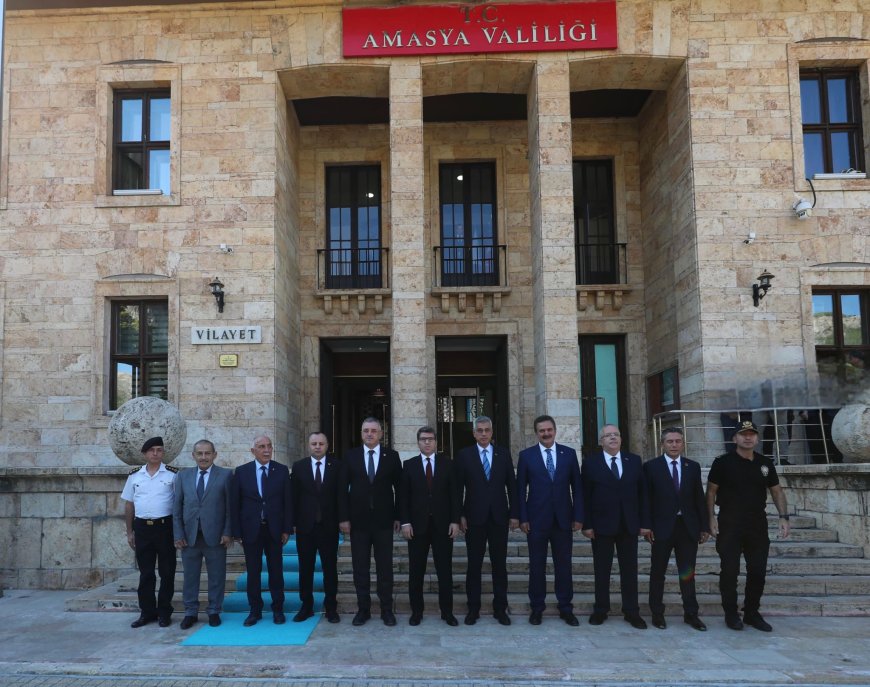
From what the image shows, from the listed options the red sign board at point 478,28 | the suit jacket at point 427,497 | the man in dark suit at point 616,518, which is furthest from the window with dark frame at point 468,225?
the man in dark suit at point 616,518

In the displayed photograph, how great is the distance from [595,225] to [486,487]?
10202 millimetres

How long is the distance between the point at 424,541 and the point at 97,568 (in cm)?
521

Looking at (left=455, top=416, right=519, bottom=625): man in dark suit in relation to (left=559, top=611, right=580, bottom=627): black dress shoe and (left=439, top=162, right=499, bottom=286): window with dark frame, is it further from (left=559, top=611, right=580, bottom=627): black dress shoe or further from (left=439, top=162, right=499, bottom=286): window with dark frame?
(left=439, top=162, right=499, bottom=286): window with dark frame

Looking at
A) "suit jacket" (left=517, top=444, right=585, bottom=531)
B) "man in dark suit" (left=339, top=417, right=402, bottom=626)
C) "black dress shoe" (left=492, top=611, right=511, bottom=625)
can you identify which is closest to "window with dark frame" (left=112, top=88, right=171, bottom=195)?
"man in dark suit" (left=339, top=417, right=402, bottom=626)

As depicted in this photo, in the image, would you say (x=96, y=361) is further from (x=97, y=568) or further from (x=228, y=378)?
(x=97, y=568)

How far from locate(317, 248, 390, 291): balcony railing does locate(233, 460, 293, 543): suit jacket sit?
877 cm

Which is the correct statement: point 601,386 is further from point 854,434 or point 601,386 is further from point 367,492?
point 367,492

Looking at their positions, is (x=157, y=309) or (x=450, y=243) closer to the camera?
(x=157, y=309)

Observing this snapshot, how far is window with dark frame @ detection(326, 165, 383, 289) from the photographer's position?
1659 centimetres

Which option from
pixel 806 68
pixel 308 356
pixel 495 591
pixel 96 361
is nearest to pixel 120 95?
pixel 96 361

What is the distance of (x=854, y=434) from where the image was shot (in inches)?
397

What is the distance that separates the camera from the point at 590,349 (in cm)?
1631

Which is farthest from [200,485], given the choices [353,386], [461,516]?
[353,386]

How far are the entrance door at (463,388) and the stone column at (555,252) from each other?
11.9 ft
